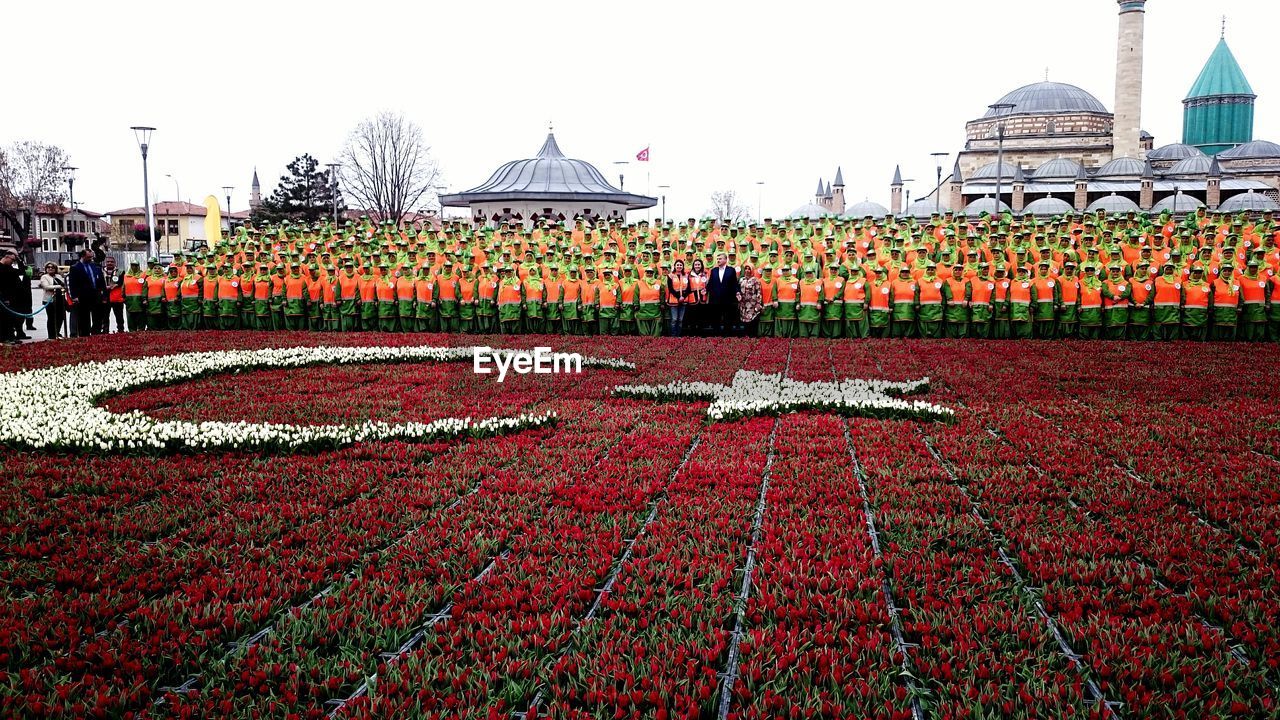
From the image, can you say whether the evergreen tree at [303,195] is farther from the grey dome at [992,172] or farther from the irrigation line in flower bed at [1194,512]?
the irrigation line in flower bed at [1194,512]

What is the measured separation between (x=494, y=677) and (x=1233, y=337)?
16.2m

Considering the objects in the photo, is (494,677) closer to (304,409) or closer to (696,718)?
(696,718)

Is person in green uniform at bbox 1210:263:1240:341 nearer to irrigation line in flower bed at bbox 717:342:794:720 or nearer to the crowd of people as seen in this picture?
the crowd of people

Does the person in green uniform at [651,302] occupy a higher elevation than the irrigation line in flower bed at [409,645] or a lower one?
higher

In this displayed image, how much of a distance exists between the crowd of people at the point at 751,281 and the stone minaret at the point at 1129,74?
55787 millimetres

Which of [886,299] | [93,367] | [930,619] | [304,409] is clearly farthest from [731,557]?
[886,299]

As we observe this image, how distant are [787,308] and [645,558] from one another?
12293mm

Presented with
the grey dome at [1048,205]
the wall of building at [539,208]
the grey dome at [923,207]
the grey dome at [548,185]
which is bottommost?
the wall of building at [539,208]

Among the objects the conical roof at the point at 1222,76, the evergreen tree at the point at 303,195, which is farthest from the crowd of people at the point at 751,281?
the conical roof at the point at 1222,76

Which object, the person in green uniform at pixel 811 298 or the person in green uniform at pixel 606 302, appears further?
the person in green uniform at pixel 606 302

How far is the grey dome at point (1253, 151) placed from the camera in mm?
74000

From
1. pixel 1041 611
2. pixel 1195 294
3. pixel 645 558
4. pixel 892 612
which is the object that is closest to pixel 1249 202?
pixel 1195 294

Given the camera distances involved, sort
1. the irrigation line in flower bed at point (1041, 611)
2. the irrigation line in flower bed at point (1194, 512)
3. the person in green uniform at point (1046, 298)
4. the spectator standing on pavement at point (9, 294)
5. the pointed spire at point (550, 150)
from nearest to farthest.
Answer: the irrigation line in flower bed at point (1041, 611) < the irrigation line in flower bed at point (1194, 512) < the person in green uniform at point (1046, 298) < the spectator standing on pavement at point (9, 294) < the pointed spire at point (550, 150)

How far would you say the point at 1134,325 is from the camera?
15.4 m
